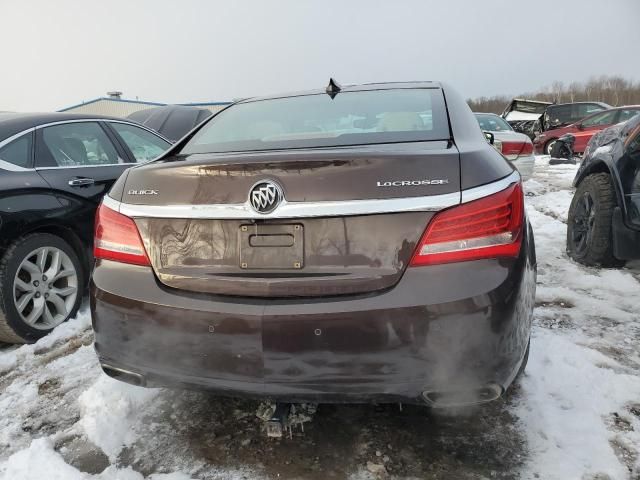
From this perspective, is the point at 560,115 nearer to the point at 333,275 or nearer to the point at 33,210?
the point at 33,210

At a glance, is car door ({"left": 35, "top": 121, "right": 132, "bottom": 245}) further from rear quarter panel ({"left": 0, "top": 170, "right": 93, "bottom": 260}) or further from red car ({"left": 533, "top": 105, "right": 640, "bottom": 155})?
red car ({"left": 533, "top": 105, "right": 640, "bottom": 155})

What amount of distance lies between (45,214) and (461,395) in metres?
2.94

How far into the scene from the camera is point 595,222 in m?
4.34

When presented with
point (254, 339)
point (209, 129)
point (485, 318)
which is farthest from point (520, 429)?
point (209, 129)

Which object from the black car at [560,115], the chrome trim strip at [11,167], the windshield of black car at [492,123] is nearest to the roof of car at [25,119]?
the chrome trim strip at [11,167]

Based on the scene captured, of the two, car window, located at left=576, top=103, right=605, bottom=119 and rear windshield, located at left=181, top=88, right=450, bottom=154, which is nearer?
rear windshield, located at left=181, top=88, right=450, bottom=154

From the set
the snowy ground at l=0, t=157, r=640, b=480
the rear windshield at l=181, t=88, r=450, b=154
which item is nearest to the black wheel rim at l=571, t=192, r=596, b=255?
the snowy ground at l=0, t=157, r=640, b=480

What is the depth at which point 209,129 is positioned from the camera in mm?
2682

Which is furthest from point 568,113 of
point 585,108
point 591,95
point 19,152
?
point 591,95

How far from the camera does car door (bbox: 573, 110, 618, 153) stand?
14.5 meters

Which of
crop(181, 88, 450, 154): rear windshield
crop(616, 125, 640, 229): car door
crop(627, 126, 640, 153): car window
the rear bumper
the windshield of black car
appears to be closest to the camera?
the rear bumper

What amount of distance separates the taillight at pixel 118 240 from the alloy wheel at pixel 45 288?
1548mm

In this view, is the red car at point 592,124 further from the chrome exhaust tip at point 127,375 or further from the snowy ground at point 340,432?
the chrome exhaust tip at point 127,375

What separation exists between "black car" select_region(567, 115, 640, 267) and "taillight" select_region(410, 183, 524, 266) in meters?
2.56
